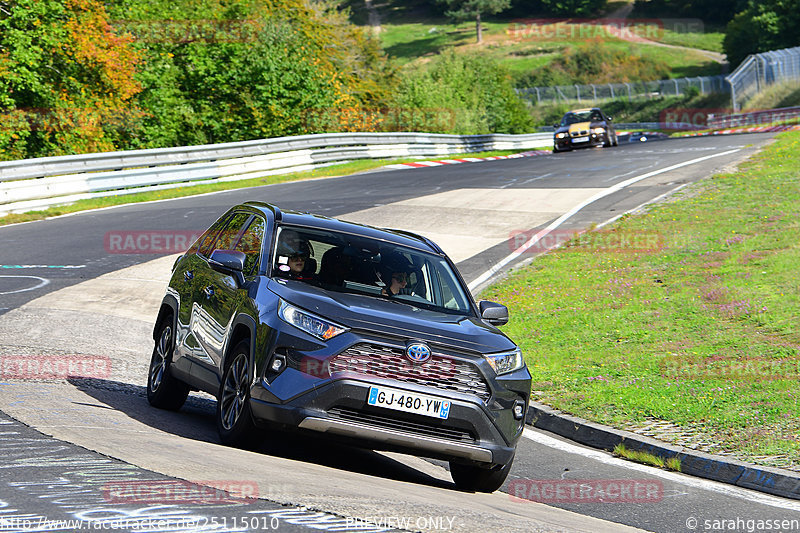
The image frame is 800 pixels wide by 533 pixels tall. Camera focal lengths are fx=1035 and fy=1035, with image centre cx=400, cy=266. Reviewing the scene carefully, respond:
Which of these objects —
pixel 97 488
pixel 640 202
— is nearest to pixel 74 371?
pixel 97 488

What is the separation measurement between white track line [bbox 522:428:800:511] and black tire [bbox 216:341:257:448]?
3.10m

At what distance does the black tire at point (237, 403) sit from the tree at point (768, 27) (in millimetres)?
100681

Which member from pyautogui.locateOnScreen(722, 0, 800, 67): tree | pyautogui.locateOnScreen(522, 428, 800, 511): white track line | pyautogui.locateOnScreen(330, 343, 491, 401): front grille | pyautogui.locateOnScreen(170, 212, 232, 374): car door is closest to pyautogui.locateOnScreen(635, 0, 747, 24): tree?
pyautogui.locateOnScreen(722, 0, 800, 67): tree

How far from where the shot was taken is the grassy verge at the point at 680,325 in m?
9.38

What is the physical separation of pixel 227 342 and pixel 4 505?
9.27 feet

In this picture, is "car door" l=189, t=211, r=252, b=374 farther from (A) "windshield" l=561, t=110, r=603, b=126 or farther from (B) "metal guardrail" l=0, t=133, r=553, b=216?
(A) "windshield" l=561, t=110, r=603, b=126

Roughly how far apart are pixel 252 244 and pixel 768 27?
101 m

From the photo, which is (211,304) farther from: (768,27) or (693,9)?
(693,9)

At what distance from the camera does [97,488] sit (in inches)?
209

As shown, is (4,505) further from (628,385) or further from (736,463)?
(628,385)

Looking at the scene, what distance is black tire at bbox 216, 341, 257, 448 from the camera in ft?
22.9

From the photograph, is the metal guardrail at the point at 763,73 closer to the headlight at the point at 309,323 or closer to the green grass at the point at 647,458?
the green grass at the point at 647,458

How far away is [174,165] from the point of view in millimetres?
28312

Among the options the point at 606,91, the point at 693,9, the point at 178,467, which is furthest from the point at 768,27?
the point at 178,467
